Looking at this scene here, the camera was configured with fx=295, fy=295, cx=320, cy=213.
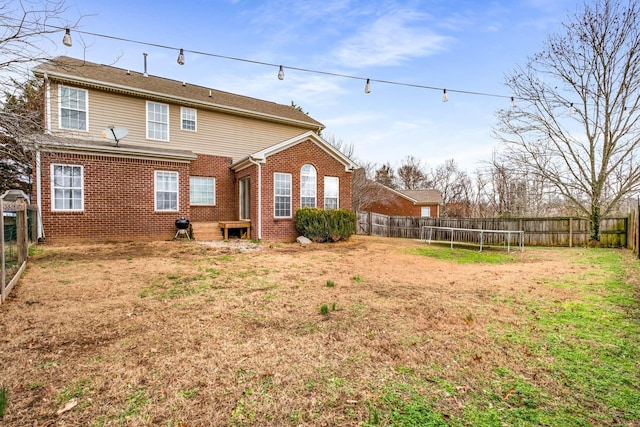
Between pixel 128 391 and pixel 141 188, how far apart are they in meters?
11.3


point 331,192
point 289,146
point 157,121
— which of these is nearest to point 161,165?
point 157,121

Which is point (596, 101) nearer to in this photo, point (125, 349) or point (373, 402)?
point (373, 402)

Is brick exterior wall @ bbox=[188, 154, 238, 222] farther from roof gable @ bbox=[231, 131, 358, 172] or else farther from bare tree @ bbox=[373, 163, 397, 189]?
bare tree @ bbox=[373, 163, 397, 189]

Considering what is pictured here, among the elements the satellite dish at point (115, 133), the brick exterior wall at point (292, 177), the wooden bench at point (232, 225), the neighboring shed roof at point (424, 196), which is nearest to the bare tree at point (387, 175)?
the neighboring shed roof at point (424, 196)

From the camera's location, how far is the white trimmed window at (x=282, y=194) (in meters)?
12.5

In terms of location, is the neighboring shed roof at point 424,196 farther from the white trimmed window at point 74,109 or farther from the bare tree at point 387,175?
the white trimmed window at point 74,109

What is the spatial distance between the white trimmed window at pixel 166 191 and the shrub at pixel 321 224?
5.33 meters

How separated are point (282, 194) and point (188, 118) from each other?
244 inches

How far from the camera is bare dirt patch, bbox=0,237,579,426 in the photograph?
89.7 inches

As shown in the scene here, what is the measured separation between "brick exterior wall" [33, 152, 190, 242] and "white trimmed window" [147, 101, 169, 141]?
6.58 feet

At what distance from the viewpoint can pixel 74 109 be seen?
38.2 ft

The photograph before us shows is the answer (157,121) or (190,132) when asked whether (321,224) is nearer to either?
(190,132)

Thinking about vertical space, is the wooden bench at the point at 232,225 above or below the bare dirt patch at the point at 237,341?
above

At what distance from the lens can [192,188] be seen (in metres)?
13.9
